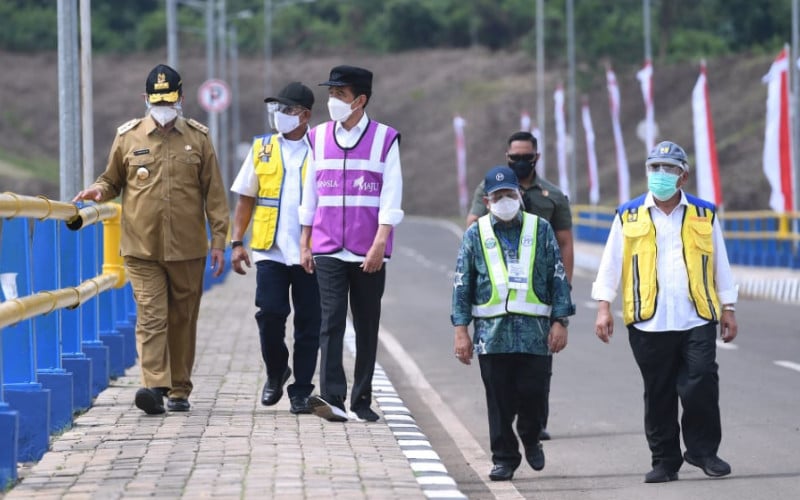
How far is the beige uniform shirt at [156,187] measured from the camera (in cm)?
1062

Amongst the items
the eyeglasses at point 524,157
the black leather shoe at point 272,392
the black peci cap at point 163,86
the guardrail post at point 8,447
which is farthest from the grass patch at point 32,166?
the guardrail post at point 8,447

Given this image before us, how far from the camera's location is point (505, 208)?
9211 millimetres

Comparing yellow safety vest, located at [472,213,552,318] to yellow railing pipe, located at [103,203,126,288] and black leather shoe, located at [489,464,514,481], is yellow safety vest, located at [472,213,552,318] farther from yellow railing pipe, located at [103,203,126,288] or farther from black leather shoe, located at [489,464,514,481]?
yellow railing pipe, located at [103,203,126,288]

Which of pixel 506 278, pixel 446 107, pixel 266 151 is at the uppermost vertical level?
pixel 446 107

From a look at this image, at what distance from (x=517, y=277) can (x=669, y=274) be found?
87 centimetres

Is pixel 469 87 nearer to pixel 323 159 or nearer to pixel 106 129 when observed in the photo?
pixel 106 129

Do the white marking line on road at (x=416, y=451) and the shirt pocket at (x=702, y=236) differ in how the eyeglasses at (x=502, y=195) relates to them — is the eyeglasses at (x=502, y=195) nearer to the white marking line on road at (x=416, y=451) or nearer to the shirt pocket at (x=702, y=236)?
the shirt pocket at (x=702, y=236)

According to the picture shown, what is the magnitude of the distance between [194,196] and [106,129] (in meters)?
92.7

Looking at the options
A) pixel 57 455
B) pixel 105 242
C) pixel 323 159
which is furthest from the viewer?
pixel 105 242

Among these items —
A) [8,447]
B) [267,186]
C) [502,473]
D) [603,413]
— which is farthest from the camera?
[603,413]

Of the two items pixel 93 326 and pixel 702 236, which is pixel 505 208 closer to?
pixel 702 236

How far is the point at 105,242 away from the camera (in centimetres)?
1305

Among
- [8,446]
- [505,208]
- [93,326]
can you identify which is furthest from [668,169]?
[93,326]

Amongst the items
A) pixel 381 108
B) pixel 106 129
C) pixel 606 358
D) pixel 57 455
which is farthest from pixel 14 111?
pixel 57 455
